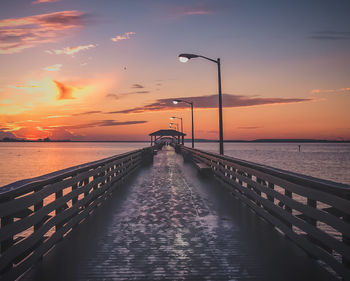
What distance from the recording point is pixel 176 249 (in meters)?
5.42

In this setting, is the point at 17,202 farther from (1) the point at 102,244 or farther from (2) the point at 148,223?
(2) the point at 148,223

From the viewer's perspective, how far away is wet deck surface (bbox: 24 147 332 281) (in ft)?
14.5

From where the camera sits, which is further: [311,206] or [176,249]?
[176,249]

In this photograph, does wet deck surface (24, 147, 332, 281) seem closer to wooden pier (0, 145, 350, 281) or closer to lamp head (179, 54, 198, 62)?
wooden pier (0, 145, 350, 281)

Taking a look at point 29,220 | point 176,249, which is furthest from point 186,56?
point 29,220

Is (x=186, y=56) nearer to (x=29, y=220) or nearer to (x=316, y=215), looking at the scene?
(x=316, y=215)

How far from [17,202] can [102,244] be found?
2.02 metres

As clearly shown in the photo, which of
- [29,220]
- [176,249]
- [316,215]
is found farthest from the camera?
[176,249]

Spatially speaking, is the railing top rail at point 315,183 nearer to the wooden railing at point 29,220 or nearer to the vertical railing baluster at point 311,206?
the vertical railing baluster at point 311,206

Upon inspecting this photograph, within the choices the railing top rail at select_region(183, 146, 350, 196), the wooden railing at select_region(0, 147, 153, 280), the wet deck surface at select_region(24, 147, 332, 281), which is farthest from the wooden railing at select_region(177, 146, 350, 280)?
the wooden railing at select_region(0, 147, 153, 280)

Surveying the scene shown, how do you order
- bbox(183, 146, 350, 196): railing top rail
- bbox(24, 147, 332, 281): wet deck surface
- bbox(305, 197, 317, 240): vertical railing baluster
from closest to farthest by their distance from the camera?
1. bbox(183, 146, 350, 196): railing top rail
2. bbox(24, 147, 332, 281): wet deck surface
3. bbox(305, 197, 317, 240): vertical railing baluster

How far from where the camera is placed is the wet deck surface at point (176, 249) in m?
4.42

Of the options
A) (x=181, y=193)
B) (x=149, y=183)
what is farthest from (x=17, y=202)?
(x=149, y=183)

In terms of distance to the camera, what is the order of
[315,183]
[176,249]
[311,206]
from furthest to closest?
1. [176,249]
2. [311,206]
3. [315,183]
